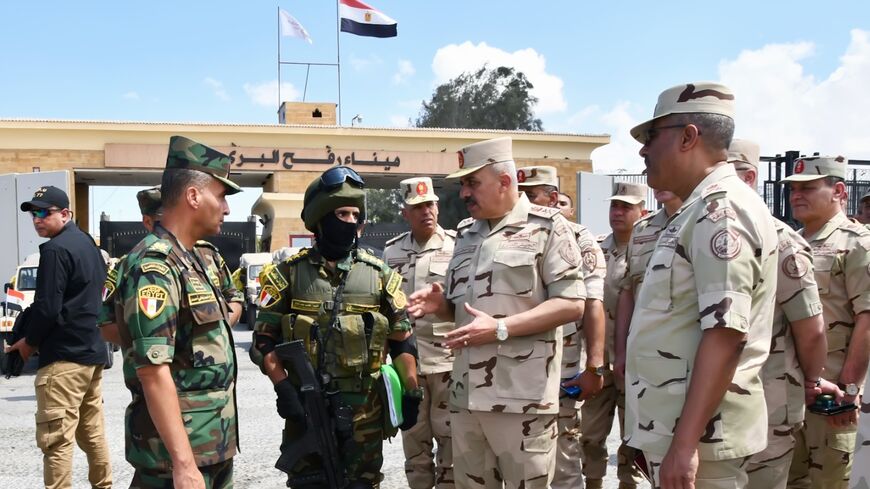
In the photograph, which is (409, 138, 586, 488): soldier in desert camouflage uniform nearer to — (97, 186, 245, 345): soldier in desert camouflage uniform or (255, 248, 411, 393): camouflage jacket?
(255, 248, 411, 393): camouflage jacket

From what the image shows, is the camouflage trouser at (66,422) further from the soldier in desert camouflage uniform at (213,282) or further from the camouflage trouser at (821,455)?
the camouflage trouser at (821,455)

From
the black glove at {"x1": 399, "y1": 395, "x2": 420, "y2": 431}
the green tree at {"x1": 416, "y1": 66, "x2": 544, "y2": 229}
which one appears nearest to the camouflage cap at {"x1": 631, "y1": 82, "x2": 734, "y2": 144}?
the black glove at {"x1": 399, "y1": 395, "x2": 420, "y2": 431}

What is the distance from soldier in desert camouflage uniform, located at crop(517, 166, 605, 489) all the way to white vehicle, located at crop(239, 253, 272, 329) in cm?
1123

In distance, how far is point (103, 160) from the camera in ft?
102

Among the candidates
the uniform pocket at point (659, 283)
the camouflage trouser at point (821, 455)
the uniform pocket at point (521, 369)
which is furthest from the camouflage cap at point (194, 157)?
the camouflage trouser at point (821, 455)

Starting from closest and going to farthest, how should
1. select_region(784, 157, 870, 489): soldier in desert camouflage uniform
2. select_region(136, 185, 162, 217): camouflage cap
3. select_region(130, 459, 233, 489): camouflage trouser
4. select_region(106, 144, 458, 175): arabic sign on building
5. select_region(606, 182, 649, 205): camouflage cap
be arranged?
select_region(130, 459, 233, 489): camouflage trouser < select_region(784, 157, 870, 489): soldier in desert camouflage uniform < select_region(136, 185, 162, 217): camouflage cap < select_region(606, 182, 649, 205): camouflage cap < select_region(106, 144, 458, 175): arabic sign on building

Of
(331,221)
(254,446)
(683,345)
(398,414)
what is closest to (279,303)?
(331,221)

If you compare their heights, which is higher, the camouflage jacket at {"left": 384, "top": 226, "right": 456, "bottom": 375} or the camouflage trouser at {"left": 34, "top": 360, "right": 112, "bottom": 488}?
the camouflage jacket at {"left": 384, "top": 226, "right": 456, "bottom": 375}

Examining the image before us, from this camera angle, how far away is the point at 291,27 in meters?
33.6

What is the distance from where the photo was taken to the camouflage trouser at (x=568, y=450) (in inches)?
170

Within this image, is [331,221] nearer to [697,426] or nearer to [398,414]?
[398,414]

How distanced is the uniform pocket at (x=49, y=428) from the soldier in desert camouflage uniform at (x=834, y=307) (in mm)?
4104

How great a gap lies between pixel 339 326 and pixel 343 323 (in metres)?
0.02

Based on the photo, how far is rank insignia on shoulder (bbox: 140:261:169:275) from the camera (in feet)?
8.21
